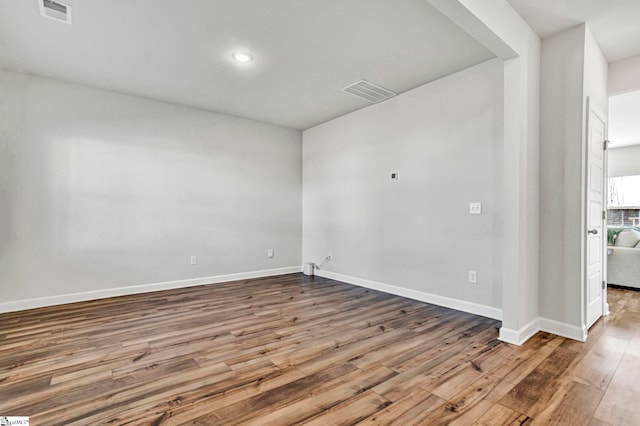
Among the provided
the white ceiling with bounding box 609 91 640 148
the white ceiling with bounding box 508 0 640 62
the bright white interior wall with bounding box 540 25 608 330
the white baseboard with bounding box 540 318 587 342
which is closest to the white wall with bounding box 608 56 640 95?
the white ceiling with bounding box 508 0 640 62

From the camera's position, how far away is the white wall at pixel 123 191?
3.46 m

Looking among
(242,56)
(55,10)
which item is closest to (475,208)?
(242,56)

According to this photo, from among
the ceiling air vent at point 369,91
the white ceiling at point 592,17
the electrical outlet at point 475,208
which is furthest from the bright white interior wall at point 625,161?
the ceiling air vent at point 369,91

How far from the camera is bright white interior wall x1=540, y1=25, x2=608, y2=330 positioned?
2.60 metres

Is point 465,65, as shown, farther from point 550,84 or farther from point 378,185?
point 378,185

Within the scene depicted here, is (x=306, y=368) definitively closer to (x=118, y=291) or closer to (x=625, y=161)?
(x=118, y=291)

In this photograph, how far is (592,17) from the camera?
2.48m

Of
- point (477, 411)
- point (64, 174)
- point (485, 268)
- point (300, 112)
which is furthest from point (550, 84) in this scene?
point (64, 174)

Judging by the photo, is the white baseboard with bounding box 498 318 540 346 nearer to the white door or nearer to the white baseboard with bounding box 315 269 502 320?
the white baseboard with bounding box 315 269 502 320

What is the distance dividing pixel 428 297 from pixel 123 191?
13.5 feet

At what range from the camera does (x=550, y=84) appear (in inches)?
109

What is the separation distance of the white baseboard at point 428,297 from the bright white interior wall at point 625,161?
23.1ft

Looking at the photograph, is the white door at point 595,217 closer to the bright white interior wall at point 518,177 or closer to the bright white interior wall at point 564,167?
the bright white interior wall at point 564,167

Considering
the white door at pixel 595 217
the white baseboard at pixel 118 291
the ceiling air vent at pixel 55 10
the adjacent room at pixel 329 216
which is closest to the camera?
the adjacent room at pixel 329 216
